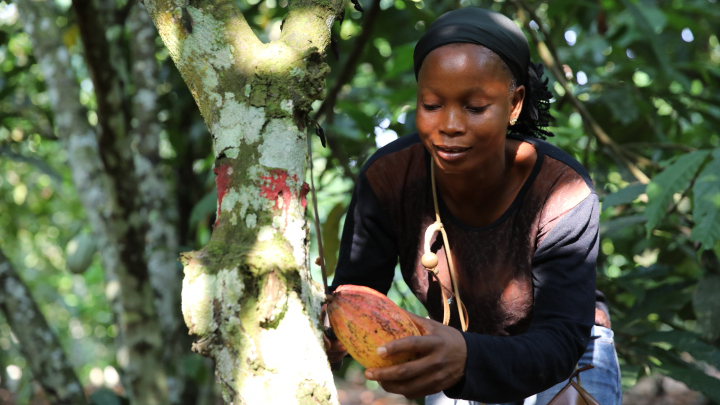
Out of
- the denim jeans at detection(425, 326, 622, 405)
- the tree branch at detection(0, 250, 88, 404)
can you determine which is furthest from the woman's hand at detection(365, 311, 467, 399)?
the tree branch at detection(0, 250, 88, 404)

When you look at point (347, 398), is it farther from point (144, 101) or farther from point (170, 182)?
point (144, 101)

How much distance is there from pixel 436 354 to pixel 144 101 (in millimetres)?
2817

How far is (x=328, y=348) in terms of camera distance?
1339 millimetres

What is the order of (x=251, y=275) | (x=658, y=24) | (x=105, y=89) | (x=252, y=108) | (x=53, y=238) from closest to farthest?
(x=251, y=275) < (x=252, y=108) < (x=105, y=89) < (x=658, y=24) < (x=53, y=238)

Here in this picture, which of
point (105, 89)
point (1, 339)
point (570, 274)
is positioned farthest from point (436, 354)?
point (1, 339)

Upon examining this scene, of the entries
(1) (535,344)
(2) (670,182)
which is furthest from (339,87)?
(1) (535,344)

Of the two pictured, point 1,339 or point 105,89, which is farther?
point 1,339

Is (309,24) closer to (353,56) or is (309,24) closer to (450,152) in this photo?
(450,152)

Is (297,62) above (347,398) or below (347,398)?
above

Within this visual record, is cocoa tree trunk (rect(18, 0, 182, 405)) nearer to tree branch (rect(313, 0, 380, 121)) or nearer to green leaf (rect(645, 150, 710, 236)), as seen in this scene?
tree branch (rect(313, 0, 380, 121))

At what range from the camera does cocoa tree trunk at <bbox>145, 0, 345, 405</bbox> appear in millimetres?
1021

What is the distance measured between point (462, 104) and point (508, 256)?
39 cm

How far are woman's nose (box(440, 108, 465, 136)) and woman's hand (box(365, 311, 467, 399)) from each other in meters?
0.39

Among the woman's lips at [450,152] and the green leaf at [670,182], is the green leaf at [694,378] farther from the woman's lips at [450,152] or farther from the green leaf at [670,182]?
the woman's lips at [450,152]
